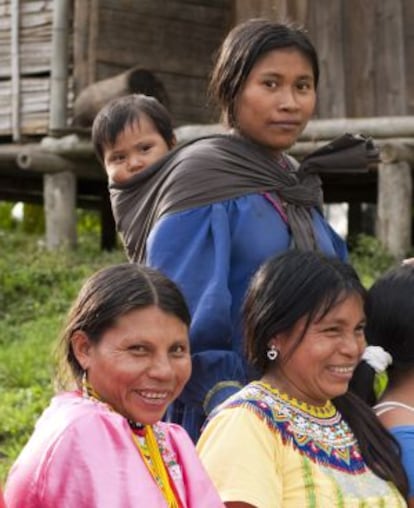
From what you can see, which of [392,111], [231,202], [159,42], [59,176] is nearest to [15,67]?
[59,176]

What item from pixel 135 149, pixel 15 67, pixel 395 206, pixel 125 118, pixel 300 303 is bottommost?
pixel 300 303

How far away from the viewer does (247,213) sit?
148 inches

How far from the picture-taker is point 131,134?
4.44 m

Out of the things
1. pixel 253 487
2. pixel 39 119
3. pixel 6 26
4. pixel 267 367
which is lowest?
pixel 253 487

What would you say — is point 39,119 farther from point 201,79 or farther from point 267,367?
point 267,367

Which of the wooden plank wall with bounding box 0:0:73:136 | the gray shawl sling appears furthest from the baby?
the wooden plank wall with bounding box 0:0:73:136

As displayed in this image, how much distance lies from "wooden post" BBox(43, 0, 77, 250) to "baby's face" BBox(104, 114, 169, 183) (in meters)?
7.11

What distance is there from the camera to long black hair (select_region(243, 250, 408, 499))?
11.7 feet

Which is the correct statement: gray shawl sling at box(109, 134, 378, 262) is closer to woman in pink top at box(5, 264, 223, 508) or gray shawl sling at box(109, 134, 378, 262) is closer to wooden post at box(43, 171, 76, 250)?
woman in pink top at box(5, 264, 223, 508)

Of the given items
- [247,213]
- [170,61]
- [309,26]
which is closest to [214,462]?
[247,213]

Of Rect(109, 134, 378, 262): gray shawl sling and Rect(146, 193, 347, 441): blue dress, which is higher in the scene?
Rect(109, 134, 378, 262): gray shawl sling

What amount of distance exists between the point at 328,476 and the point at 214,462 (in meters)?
0.28

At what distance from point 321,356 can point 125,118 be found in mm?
1271

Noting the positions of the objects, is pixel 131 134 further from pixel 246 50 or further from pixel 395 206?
pixel 395 206
